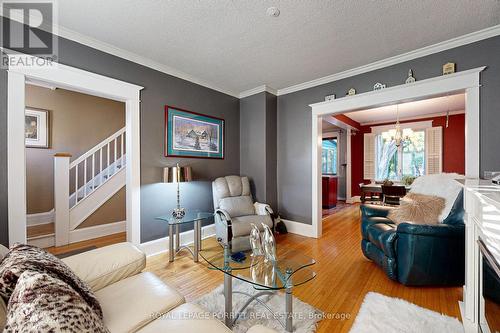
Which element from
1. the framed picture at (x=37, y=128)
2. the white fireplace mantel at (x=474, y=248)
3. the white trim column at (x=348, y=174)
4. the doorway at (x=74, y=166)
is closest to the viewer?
the white fireplace mantel at (x=474, y=248)

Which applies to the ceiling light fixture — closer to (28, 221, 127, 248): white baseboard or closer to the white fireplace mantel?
the white fireplace mantel

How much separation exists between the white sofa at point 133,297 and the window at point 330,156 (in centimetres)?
735

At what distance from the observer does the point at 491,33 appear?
87.1 inches

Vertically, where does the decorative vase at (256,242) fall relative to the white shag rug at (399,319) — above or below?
above

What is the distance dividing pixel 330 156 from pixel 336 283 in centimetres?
628

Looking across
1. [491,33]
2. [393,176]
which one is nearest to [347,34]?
[491,33]

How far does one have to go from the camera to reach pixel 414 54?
2.64 metres

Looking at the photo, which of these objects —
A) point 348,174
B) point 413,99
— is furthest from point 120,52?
point 348,174

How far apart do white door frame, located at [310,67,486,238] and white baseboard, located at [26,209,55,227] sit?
4.70 meters

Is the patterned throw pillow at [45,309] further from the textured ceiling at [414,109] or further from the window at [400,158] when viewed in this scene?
the window at [400,158]

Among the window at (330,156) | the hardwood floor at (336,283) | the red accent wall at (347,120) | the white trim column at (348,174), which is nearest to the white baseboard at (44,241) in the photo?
the hardwood floor at (336,283)

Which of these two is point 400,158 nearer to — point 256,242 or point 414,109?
point 414,109

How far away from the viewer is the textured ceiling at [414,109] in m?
4.59

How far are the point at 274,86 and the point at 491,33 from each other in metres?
2.61
